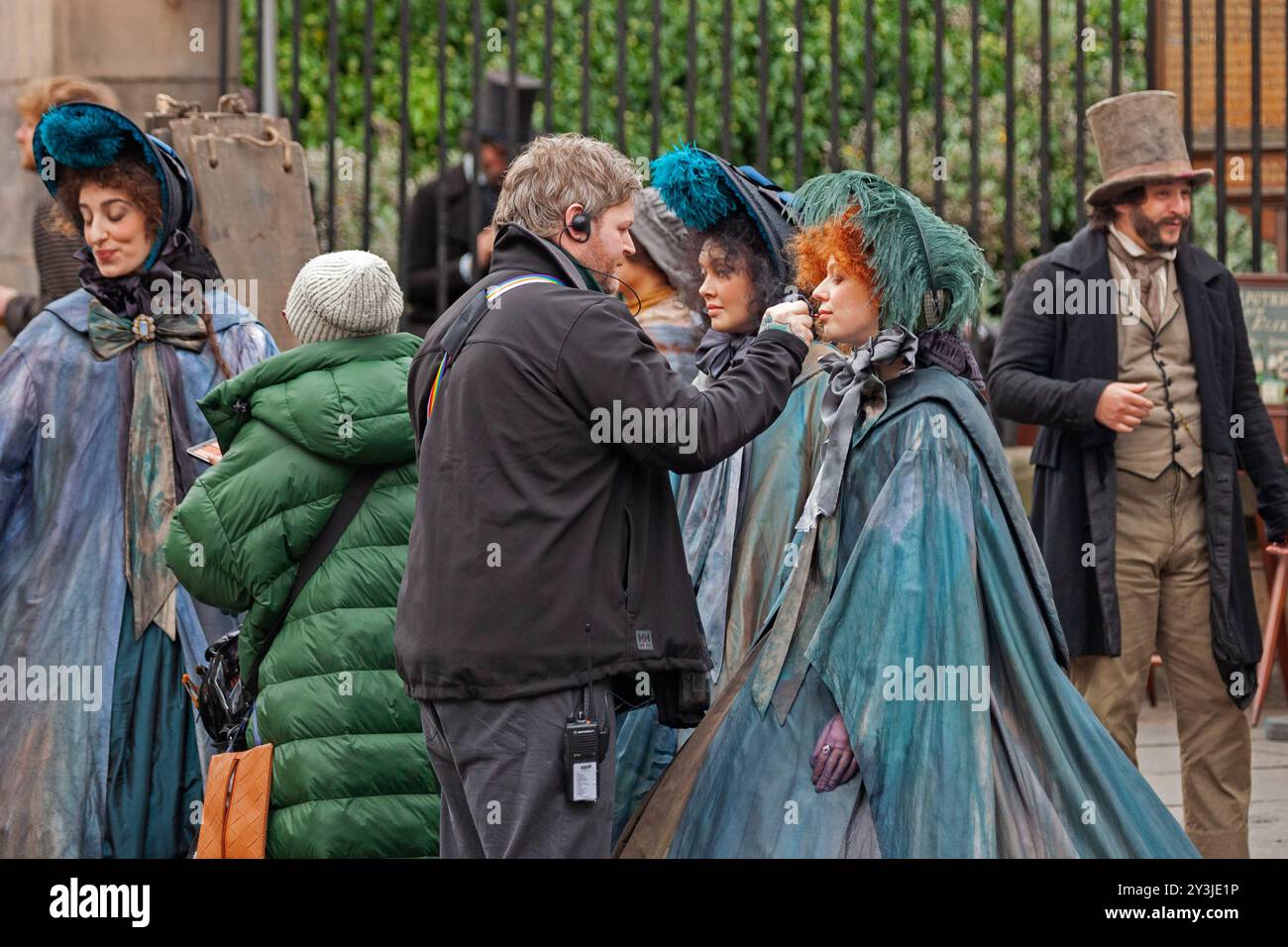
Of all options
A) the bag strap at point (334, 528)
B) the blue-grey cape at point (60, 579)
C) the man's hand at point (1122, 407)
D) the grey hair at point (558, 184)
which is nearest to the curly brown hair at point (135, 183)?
the blue-grey cape at point (60, 579)

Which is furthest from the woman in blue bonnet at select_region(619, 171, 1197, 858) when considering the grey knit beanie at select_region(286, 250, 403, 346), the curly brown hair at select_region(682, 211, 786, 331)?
the grey knit beanie at select_region(286, 250, 403, 346)

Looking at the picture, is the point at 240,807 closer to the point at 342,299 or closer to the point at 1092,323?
the point at 342,299

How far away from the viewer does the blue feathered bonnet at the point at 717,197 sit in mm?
4586

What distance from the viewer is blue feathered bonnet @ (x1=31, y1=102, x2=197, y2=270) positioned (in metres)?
4.84

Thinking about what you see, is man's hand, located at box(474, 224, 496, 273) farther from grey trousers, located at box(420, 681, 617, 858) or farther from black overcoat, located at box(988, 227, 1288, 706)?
grey trousers, located at box(420, 681, 617, 858)

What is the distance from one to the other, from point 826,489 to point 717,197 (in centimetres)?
111

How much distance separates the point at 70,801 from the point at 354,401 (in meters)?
1.44

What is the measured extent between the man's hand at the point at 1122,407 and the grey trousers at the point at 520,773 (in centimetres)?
225

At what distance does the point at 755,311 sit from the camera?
4637 millimetres

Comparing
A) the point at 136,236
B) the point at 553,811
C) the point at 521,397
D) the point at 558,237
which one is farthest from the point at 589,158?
the point at 136,236

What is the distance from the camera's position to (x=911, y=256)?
12.3 ft

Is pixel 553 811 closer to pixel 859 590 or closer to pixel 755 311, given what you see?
pixel 859 590

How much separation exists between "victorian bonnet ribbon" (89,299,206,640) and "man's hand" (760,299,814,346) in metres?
1.82

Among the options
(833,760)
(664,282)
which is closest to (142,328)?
(664,282)
